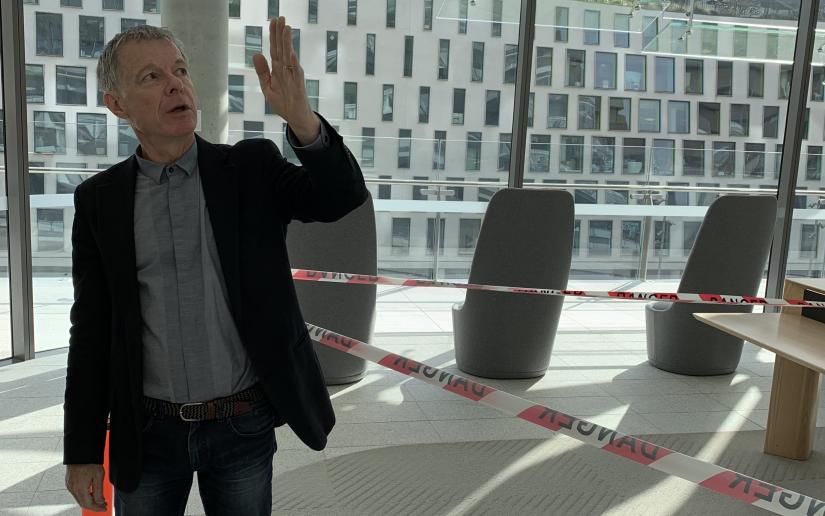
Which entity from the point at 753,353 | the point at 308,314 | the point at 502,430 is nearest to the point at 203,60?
the point at 308,314

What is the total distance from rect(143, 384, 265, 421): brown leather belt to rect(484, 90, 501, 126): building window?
4319 millimetres

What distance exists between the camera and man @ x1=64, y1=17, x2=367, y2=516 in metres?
1.28

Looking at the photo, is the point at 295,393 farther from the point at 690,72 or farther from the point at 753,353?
the point at 690,72

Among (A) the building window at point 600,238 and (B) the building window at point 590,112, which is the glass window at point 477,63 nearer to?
(B) the building window at point 590,112

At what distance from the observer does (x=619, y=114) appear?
577 cm

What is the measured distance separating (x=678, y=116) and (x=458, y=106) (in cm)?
182

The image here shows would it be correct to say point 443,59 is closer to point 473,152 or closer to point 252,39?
point 473,152

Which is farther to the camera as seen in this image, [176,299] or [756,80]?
[756,80]

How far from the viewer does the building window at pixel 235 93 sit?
497 cm

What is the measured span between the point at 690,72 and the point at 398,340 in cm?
306

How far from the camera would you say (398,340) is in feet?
16.8

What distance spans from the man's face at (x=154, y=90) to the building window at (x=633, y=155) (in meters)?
5.02

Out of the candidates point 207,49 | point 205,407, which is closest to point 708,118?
point 207,49

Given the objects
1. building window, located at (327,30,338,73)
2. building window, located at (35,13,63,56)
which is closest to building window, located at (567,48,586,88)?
building window, located at (327,30,338,73)
